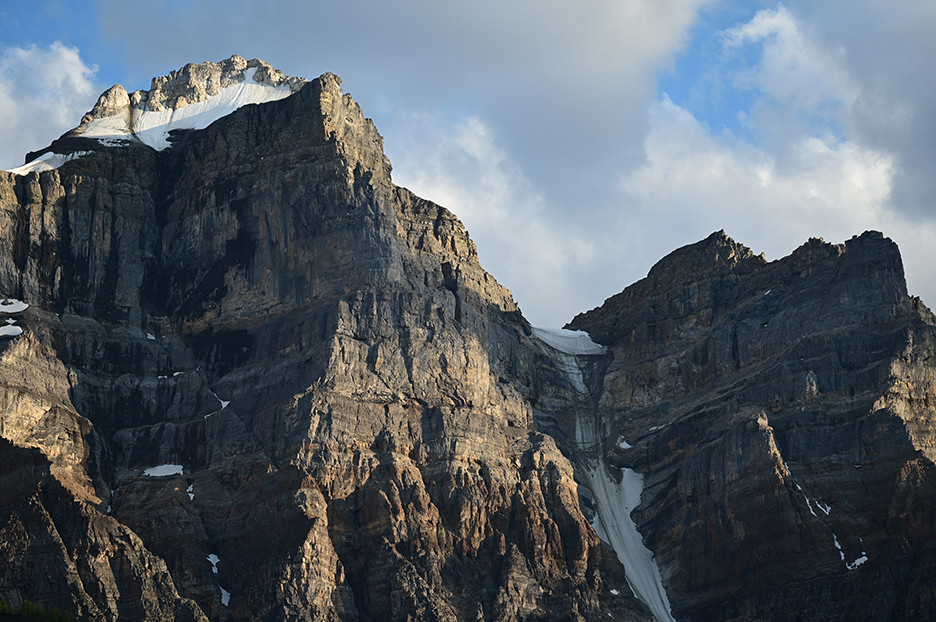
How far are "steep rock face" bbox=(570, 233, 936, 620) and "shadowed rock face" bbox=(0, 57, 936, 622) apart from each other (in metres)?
0.30

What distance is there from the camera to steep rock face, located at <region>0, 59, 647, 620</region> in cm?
14400

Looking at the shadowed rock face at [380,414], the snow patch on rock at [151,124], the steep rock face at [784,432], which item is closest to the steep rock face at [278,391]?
the shadowed rock face at [380,414]

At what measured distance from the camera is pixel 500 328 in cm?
18475

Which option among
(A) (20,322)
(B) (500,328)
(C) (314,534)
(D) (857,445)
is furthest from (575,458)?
(A) (20,322)

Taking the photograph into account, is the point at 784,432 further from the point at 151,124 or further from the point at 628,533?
the point at 151,124

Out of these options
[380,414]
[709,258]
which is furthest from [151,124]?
[709,258]

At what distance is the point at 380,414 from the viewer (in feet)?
512

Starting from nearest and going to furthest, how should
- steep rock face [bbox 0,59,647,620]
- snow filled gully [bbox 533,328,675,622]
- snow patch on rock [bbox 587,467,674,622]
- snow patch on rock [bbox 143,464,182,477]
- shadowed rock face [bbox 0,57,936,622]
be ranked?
1. steep rock face [bbox 0,59,647,620]
2. shadowed rock face [bbox 0,57,936,622]
3. snow patch on rock [bbox 143,464,182,477]
4. snow patch on rock [bbox 587,467,674,622]
5. snow filled gully [bbox 533,328,675,622]

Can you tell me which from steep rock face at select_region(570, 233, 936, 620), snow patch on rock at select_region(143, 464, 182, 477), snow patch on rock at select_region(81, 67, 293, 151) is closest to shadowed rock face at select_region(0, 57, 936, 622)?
steep rock face at select_region(570, 233, 936, 620)

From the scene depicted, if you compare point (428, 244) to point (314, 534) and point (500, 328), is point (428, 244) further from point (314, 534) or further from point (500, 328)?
point (314, 534)

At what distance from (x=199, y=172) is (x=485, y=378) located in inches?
1461

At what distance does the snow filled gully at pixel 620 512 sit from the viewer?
162 metres

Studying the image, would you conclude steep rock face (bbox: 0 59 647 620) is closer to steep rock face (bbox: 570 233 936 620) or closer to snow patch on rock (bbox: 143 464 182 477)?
snow patch on rock (bbox: 143 464 182 477)

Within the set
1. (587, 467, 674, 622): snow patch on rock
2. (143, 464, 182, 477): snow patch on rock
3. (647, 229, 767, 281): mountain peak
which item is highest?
(647, 229, 767, 281): mountain peak
